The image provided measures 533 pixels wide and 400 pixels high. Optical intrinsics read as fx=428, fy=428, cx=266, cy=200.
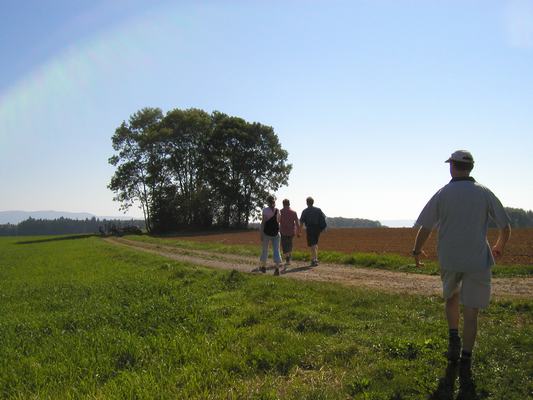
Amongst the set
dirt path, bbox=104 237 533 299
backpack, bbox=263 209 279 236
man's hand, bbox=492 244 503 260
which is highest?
backpack, bbox=263 209 279 236

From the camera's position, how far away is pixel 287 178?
219ft

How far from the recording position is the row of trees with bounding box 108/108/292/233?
203 ft

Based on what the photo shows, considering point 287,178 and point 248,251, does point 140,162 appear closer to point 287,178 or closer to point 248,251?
point 287,178

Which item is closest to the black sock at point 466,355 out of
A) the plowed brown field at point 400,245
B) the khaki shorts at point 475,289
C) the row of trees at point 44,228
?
the khaki shorts at point 475,289

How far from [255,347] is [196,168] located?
60.2m

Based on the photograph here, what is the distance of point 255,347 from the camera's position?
17.8 ft

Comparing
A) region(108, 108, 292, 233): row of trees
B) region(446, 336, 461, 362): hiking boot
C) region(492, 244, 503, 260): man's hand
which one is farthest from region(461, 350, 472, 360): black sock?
region(108, 108, 292, 233): row of trees

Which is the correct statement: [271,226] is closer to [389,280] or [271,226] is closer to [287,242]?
[287,242]

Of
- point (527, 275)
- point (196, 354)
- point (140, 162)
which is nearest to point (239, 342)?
point (196, 354)

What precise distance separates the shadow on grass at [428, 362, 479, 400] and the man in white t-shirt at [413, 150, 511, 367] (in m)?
0.16

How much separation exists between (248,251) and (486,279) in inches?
650

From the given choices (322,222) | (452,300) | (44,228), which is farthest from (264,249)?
(44,228)

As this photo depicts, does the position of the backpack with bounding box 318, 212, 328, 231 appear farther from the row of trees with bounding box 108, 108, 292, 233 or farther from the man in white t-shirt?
the row of trees with bounding box 108, 108, 292, 233

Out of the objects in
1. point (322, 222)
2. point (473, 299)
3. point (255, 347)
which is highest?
point (322, 222)
